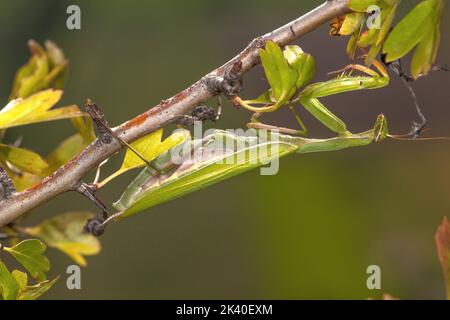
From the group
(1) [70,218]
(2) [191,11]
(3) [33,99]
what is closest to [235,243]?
(2) [191,11]

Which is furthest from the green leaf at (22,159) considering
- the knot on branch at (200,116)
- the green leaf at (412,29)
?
the green leaf at (412,29)

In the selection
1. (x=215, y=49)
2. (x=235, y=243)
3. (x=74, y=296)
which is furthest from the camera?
(x=215, y=49)

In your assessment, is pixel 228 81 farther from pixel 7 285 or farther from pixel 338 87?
pixel 7 285

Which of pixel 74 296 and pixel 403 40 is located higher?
pixel 74 296

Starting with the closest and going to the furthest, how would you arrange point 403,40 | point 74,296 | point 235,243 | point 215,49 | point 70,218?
point 403,40, point 70,218, point 74,296, point 235,243, point 215,49

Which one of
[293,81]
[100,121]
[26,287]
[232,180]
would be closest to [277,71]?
[293,81]

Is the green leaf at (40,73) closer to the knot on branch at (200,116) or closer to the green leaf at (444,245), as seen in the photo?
the knot on branch at (200,116)
